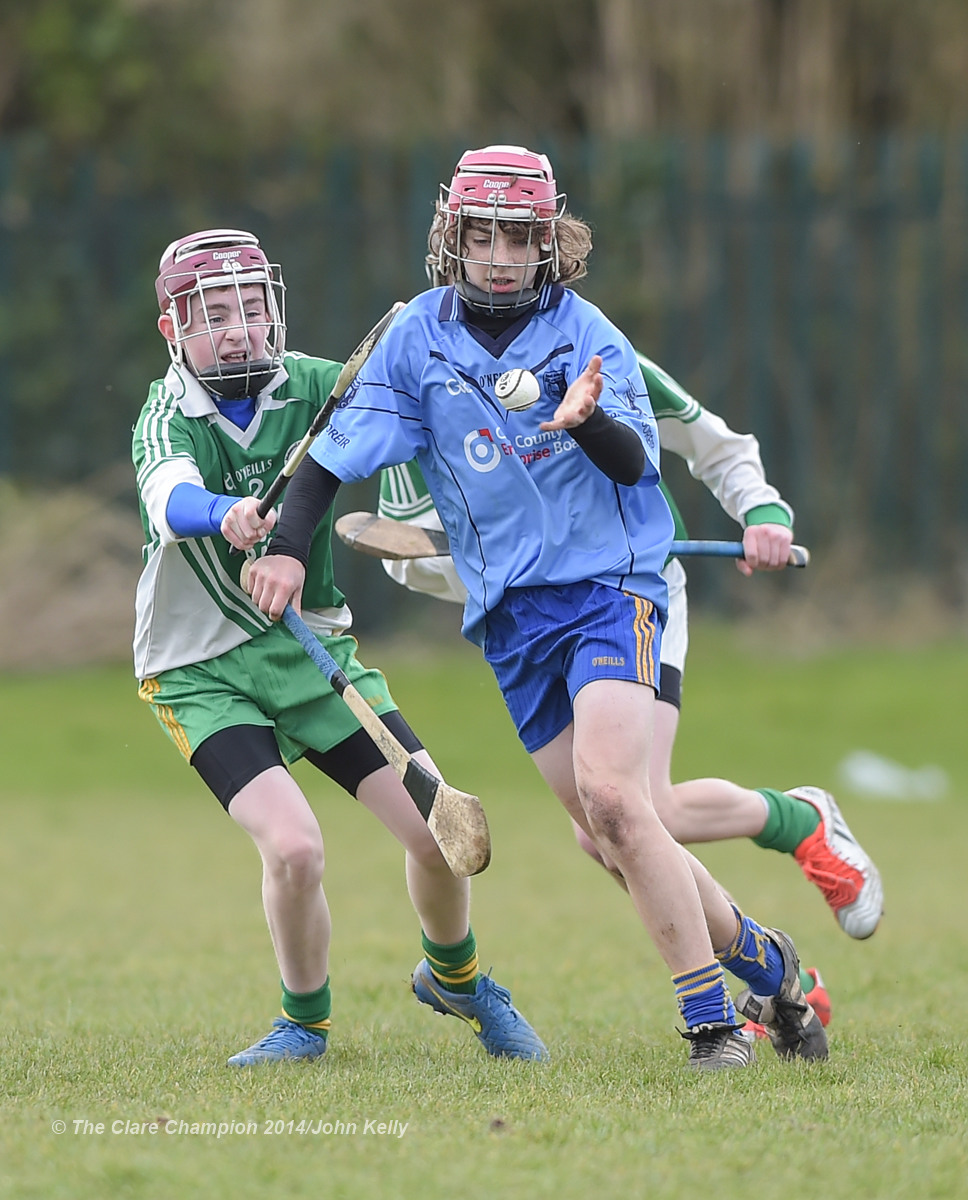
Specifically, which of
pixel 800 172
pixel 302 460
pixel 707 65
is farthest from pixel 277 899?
pixel 707 65

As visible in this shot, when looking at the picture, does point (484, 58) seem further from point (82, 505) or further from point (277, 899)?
point (277, 899)

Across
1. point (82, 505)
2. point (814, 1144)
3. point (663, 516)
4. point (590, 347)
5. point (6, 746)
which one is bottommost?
point (6, 746)

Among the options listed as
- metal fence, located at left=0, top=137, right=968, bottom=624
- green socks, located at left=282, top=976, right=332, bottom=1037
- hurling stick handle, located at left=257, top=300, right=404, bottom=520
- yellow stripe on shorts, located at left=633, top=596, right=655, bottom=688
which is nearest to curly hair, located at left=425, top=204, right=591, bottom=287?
hurling stick handle, located at left=257, top=300, right=404, bottom=520

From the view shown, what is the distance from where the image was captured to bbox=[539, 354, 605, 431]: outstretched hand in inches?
162

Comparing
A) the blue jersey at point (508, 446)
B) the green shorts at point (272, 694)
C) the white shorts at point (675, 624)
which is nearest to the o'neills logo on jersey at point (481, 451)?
the blue jersey at point (508, 446)

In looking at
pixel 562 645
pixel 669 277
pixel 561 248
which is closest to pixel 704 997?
pixel 562 645

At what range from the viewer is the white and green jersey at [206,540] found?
468 centimetres

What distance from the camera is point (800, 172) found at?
45.4 feet

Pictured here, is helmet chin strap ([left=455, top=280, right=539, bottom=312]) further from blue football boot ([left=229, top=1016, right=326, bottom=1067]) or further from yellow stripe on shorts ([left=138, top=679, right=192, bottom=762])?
blue football boot ([left=229, top=1016, right=326, bottom=1067])

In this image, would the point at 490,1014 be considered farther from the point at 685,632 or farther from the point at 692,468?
the point at 692,468

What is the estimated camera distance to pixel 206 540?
469cm

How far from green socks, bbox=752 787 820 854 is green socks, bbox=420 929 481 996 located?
102 centimetres

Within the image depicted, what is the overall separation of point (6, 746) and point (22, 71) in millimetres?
7052

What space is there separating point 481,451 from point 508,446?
0.07 m
